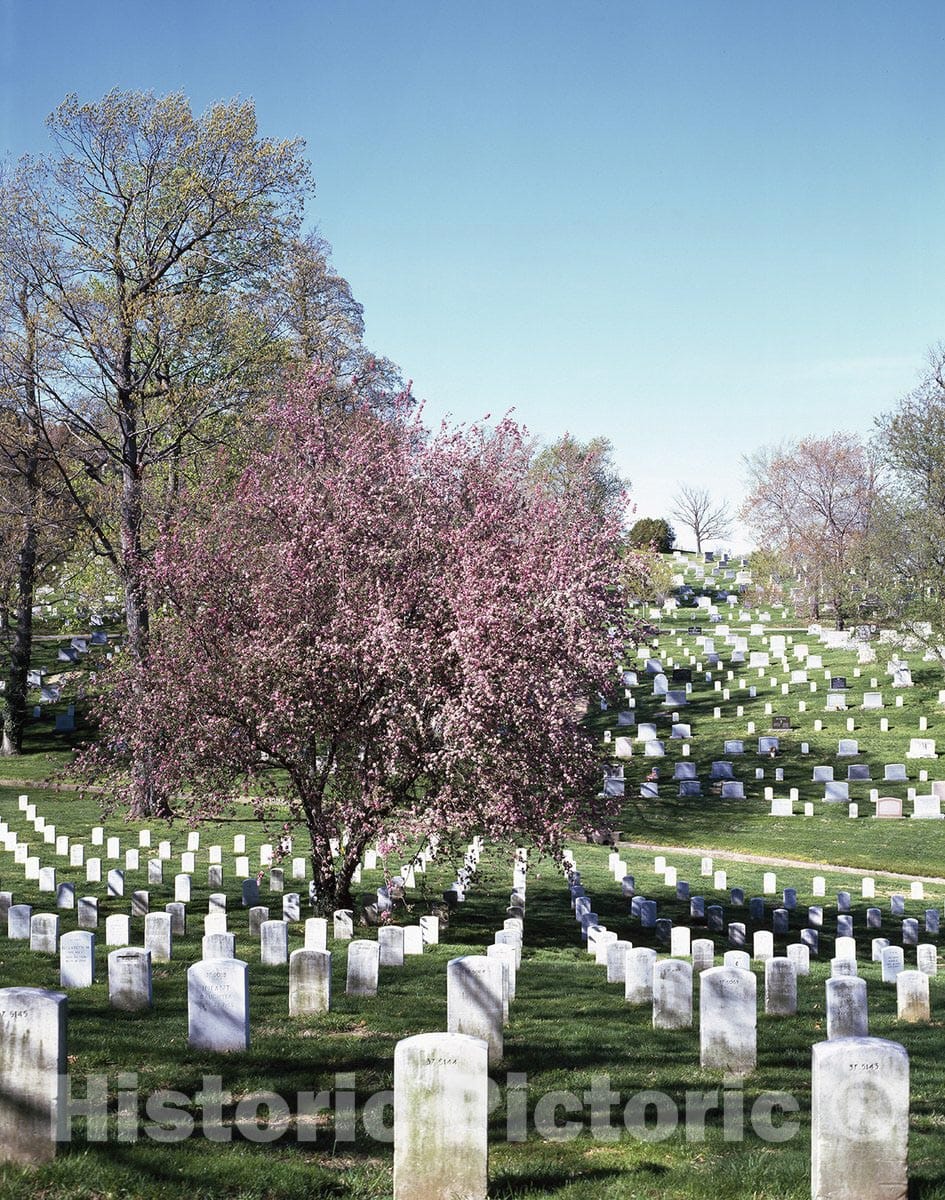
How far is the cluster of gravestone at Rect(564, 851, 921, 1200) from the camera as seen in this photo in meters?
6.96

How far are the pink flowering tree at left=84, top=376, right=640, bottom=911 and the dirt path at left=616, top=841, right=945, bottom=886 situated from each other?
1245 centimetres

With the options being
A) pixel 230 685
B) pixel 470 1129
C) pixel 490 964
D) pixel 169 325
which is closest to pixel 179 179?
pixel 169 325

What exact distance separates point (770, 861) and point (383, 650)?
16.2 meters

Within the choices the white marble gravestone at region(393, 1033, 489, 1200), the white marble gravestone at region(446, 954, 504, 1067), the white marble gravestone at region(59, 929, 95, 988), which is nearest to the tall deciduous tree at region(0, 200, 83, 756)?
the white marble gravestone at region(59, 929, 95, 988)

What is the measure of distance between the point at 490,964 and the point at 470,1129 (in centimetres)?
270

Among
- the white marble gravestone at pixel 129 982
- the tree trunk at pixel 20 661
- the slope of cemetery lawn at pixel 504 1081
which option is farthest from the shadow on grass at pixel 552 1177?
the tree trunk at pixel 20 661

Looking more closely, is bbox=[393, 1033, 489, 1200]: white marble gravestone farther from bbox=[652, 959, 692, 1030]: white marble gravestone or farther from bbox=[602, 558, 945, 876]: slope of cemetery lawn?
bbox=[602, 558, 945, 876]: slope of cemetery lawn

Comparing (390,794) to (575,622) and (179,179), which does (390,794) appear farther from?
(179,179)

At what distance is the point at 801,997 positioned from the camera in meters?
13.9

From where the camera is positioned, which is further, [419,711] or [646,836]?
[646,836]

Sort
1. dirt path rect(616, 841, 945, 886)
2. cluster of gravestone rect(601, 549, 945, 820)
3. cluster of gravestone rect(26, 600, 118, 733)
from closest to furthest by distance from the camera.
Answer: dirt path rect(616, 841, 945, 886) < cluster of gravestone rect(601, 549, 945, 820) < cluster of gravestone rect(26, 600, 118, 733)

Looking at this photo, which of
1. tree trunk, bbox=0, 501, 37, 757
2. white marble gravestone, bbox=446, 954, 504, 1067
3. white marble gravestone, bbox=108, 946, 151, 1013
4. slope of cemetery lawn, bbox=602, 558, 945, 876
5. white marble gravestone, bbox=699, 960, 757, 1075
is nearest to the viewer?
white marble gravestone, bbox=446, 954, 504, 1067

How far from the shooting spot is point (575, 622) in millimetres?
15688

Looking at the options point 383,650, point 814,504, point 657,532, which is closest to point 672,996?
point 383,650
